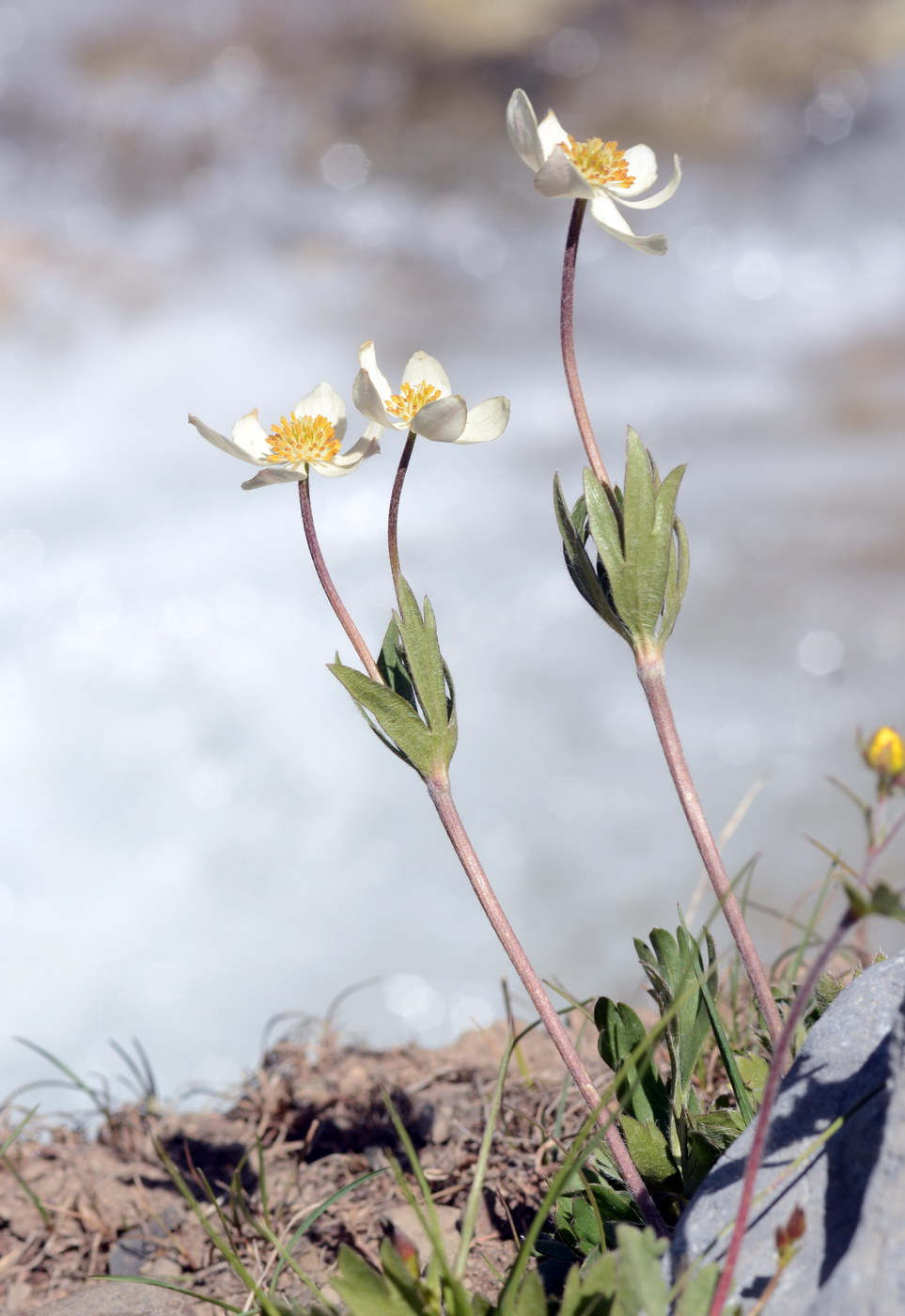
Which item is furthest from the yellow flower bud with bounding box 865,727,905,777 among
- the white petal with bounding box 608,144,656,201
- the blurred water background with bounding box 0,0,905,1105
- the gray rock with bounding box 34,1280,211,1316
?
the blurred water background with bounding box 0,0,905,1105

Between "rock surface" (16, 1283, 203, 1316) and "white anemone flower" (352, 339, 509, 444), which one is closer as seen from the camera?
"white anemone flower" (352, 339, 509, 444)

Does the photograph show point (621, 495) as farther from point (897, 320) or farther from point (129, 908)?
point (897, 320)

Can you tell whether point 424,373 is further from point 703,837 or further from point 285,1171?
point 285,1171

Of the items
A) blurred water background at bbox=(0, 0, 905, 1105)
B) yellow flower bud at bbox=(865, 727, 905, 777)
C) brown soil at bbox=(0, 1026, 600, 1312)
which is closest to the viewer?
yellow flower bud at bbox=(865, 727, 905, 777)

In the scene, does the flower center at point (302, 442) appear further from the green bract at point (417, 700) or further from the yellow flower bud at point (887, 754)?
the yellow flower bud at point (887, 754)

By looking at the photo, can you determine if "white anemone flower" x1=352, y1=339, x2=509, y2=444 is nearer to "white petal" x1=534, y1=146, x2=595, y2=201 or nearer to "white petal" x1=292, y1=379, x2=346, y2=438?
"white petal" x1=292, y1=379, x2=346, y2=438
